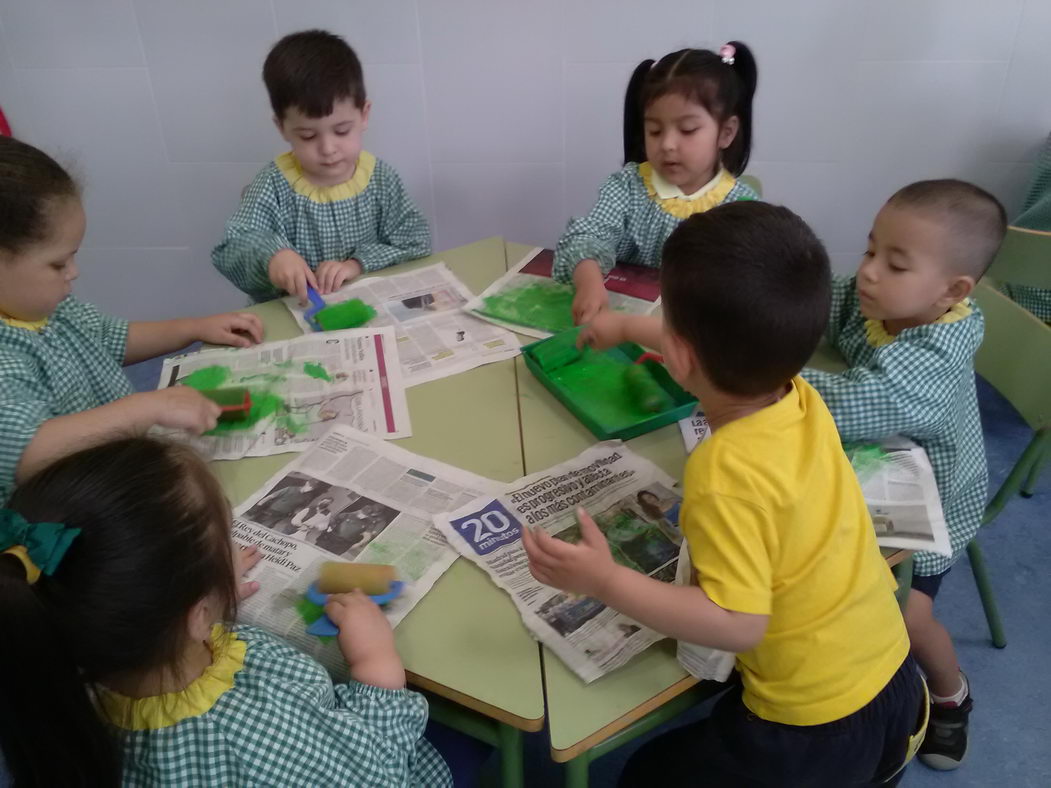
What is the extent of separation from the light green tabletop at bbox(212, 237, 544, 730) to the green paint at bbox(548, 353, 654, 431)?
97 mm

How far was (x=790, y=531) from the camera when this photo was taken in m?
0.83

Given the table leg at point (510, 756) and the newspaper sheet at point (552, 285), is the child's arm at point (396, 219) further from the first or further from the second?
the table leg at point (510, 756)

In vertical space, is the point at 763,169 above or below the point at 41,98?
below

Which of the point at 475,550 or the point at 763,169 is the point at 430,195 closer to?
the point at 763,169

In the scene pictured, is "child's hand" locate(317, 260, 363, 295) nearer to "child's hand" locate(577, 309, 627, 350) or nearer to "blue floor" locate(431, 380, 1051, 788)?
"child's hand" locate(577, 309, 627, 350)

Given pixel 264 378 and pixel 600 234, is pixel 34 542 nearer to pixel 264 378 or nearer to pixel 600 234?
pixel 264 378

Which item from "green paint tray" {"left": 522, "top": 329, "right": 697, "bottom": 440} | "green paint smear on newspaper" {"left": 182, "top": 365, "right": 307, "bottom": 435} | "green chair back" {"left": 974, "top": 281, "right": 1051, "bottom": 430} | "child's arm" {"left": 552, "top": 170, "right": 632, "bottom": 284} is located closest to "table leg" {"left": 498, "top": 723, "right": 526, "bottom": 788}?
"green paint tray" {"left": 522, "top": 329, "right": 697, "bottom": 440}

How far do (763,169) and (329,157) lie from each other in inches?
52.1

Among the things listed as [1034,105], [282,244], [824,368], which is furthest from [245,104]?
[1034,105]

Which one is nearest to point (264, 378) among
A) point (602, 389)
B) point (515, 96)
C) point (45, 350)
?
point (45, 350)

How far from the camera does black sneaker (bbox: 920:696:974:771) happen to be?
152 centimetres

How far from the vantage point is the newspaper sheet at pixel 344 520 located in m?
0.96

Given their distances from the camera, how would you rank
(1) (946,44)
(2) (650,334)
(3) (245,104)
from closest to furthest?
(2) (650,334), (1) (946,44), (3) (245,104)

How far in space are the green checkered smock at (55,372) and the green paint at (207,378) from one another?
0.15 metres
